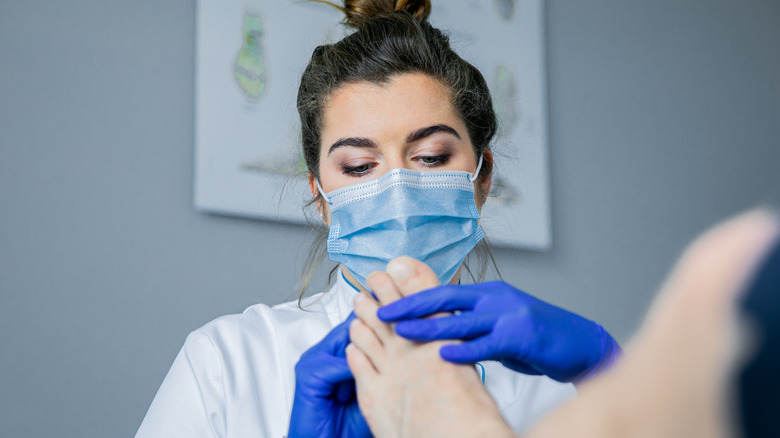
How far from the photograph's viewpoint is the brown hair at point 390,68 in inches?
54.7

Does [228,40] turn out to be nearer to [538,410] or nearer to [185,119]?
[185,119]

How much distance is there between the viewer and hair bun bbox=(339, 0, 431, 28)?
1572mm

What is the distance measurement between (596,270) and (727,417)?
218cm

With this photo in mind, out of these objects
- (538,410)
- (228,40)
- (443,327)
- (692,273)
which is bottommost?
(538,410)

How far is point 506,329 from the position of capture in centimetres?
84

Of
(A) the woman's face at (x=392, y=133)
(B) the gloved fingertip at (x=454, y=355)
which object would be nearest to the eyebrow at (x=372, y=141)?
(A) the woman's face at (x=392, y=133)

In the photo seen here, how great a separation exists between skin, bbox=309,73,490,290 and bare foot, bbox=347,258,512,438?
40 centimetres

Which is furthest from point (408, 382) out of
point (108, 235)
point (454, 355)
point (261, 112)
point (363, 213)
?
point (261, 112)

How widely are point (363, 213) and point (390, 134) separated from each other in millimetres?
146

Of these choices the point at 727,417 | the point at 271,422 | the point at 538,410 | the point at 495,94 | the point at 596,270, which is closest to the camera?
the point at 727,417

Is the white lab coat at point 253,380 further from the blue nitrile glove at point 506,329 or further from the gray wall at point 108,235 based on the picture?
the blue nitrile glove at point 506,329

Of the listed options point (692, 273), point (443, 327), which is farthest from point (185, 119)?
point (692, 273)

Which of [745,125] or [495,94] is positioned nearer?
[495,94]

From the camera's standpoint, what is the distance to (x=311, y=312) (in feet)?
4.61
